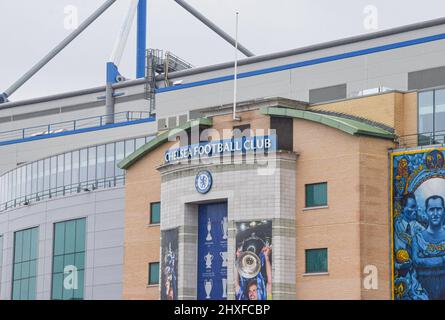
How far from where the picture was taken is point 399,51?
268ft

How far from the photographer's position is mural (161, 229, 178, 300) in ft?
224

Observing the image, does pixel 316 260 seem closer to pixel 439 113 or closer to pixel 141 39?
pixel 439 113

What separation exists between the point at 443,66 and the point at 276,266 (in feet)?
76.9

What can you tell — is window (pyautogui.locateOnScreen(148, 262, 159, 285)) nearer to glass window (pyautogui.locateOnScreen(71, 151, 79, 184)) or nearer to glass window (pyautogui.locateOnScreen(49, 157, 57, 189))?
glass window (pyautogui.locateOnScreen(71, 151, 79, 184))

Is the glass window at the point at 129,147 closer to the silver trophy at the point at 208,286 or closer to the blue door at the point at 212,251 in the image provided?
the blue door at the point at 212,251

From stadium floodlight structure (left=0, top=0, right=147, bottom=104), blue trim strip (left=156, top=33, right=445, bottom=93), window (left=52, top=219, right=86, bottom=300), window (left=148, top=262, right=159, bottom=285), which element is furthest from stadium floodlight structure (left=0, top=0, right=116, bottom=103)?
window (left=148, top=262, right=159, bottom=285)

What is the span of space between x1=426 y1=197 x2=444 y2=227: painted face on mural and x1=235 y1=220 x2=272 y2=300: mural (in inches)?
365

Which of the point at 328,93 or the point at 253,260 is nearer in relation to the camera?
the point at 253,260

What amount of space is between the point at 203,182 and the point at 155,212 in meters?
7.65

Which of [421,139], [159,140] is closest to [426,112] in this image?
[421,139]

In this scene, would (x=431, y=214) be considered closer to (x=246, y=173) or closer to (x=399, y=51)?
(x=246, y=173)

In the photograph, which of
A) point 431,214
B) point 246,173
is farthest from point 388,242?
point 246,173

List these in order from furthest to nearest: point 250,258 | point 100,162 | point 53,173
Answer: point 53,173, point 100,162, point 250,258

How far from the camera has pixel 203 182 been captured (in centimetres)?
6725
